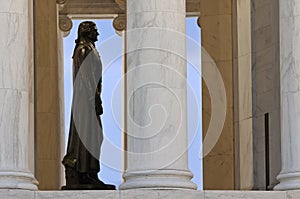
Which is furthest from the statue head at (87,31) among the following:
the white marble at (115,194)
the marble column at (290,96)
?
the white marble at (115,194)

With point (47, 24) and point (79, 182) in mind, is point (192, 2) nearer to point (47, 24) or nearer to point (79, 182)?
point (47, 24)

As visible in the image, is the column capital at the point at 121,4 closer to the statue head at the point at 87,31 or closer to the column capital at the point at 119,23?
the column capital at the point at 119,23

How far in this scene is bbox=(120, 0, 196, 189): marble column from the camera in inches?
4808

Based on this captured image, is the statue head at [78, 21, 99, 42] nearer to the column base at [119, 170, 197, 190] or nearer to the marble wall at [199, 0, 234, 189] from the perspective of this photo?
the marble wall at [199, 0, 234, 189]

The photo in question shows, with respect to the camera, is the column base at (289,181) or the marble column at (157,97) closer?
the marble column at (157,97)

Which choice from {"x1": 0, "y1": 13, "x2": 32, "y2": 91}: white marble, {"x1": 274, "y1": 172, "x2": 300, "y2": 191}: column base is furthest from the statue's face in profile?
{"x1": 274, "y1": 172, "x2": 300, "y2": 191}: column base

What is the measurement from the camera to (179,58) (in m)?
124

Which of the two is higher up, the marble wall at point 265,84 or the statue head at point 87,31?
the statue head at point 87,31

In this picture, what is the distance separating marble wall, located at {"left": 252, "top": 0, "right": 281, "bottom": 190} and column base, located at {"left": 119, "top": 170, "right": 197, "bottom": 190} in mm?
18232

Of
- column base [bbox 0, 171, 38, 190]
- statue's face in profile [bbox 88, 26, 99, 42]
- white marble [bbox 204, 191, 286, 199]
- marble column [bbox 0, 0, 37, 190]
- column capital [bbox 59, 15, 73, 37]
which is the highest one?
column capital [bbox 59, 15, 73, 37]

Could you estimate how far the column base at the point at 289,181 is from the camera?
406 feet

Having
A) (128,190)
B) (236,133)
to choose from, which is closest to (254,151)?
(236,133)

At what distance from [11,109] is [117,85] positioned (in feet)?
150

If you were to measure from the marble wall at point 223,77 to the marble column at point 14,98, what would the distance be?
3190 centimetres
